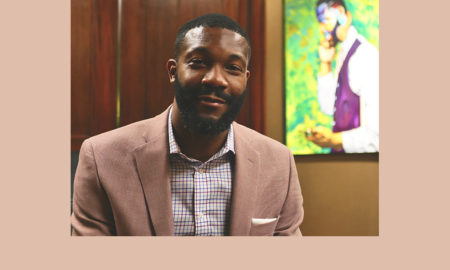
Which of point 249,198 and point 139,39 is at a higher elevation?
Answer: point 139,39

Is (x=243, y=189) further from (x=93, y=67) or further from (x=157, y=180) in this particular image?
(x=93, y=67)

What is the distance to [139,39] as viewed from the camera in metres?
1.49

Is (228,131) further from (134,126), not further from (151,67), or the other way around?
(151,67)

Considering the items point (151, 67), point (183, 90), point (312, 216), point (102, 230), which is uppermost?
point (151, 67)

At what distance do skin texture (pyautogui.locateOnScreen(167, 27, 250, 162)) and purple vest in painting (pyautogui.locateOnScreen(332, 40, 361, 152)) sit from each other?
63 centimetres

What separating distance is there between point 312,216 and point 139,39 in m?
1.26

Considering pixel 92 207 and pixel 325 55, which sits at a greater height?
pixel 325 55

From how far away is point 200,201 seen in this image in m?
1.06

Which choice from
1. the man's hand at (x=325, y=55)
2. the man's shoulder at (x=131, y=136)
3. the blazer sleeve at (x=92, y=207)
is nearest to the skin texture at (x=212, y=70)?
the man's shoulder at (x=131, y=136)

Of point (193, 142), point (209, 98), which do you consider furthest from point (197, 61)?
point (193, 142)

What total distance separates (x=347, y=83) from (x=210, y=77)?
816 mm

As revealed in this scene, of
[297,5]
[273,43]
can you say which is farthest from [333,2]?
[273,43]

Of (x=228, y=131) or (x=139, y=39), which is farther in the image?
(x=139, y=39)

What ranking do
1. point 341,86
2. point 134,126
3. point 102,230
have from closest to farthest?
point 102,230, point 134,126, point 341,86
